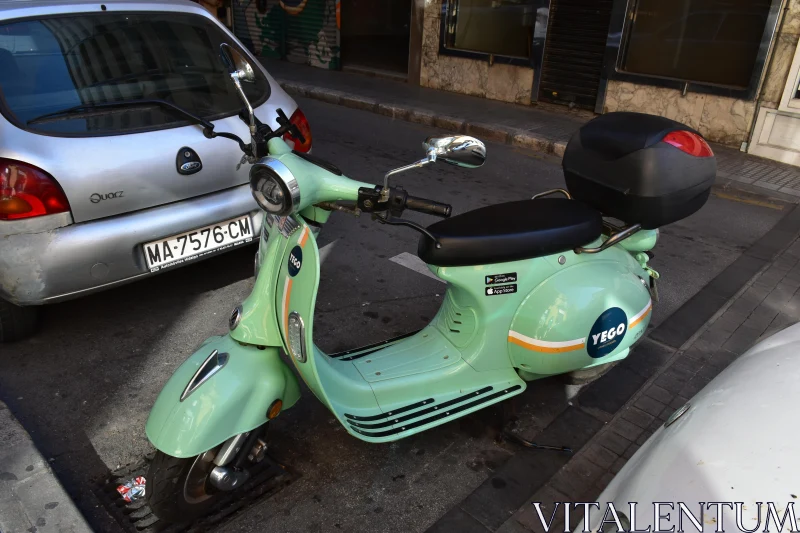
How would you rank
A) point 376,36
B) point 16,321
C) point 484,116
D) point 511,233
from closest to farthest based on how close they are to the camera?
point 511,233 < point 16,321 < point 484,116 < point 376,36

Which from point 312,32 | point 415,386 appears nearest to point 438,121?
point 312,32

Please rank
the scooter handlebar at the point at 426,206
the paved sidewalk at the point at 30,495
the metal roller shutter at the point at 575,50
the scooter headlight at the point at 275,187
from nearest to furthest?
the scooter headlight at the point at 275,187 < the scooter handlebar at the point at 426,206 < the paved sidewalk at the point at 30,495 < the metal roller shutter at the point at 575,50

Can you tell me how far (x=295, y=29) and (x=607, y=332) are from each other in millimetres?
11620

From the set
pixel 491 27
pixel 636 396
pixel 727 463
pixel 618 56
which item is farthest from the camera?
pixel 491 27

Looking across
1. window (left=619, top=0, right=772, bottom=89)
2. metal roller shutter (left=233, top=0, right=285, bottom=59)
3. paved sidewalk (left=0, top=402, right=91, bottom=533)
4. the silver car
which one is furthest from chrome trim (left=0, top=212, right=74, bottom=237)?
metal roller shutter (left=233, top=0, right=285, bottom=59)

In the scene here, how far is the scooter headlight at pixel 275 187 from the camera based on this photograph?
1.83 meters

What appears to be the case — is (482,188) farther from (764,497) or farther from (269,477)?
(764,497)

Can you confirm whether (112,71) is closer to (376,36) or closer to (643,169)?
(643,169)

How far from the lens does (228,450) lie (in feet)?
7.02

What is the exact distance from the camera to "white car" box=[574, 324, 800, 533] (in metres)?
1.37

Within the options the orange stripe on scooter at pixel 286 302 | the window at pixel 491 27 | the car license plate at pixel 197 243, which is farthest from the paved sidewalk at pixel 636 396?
the window at pixel 491 27

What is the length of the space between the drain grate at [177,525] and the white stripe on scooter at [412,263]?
6.43 ft

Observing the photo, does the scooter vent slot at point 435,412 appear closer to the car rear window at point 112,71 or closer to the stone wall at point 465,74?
the car rear window at point 112,71

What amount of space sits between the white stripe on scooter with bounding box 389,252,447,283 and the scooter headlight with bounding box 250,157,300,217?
239cm
